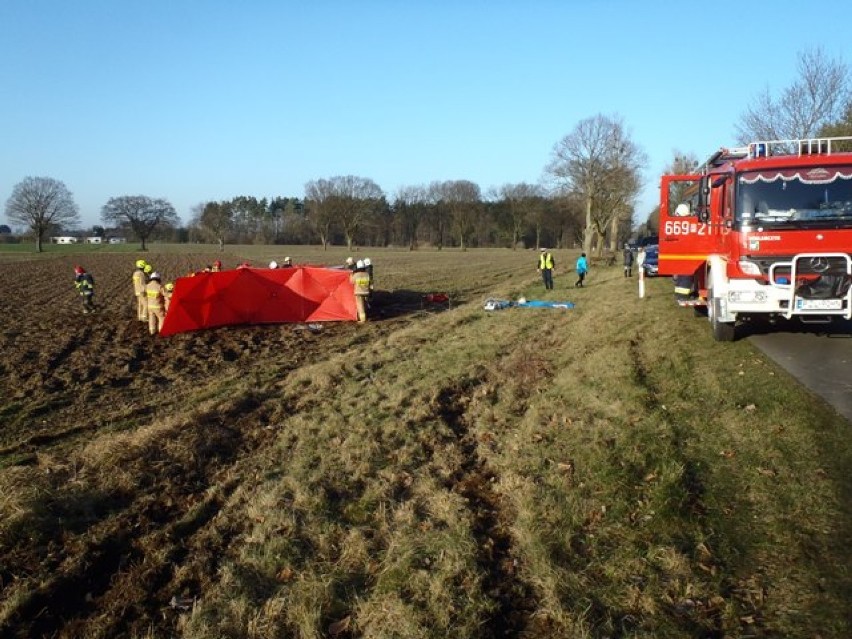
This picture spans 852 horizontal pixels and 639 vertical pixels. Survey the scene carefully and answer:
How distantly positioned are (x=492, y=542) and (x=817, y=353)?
6.46 meters

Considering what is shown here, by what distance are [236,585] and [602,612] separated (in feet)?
7.67

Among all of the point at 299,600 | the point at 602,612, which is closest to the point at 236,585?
the point at 299,600

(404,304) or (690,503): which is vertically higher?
(404,304)

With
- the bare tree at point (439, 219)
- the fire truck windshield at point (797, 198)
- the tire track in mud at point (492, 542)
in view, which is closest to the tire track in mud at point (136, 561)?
the tire track in mud at point (492, 542)

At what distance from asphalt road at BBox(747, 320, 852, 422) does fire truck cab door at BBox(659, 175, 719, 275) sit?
2151 mm

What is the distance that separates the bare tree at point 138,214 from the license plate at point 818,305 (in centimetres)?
A: 10326

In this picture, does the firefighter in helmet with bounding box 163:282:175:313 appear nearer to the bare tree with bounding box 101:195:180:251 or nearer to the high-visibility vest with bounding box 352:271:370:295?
the high-visibility vest with bounding box 352:271:370:295

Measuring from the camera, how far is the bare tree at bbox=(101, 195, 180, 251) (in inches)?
3997

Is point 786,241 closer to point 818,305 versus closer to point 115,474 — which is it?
point 818,305

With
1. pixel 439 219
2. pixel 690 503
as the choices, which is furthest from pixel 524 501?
pixel 439 219

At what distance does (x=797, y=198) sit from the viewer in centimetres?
918

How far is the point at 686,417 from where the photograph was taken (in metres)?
6.80

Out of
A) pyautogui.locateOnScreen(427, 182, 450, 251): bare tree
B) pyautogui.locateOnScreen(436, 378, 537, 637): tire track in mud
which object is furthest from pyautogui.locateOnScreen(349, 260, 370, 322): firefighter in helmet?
pyautogui.locateOnScreen(427, 182, 450, 251): bare tree

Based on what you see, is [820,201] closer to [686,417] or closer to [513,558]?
[686,417]
